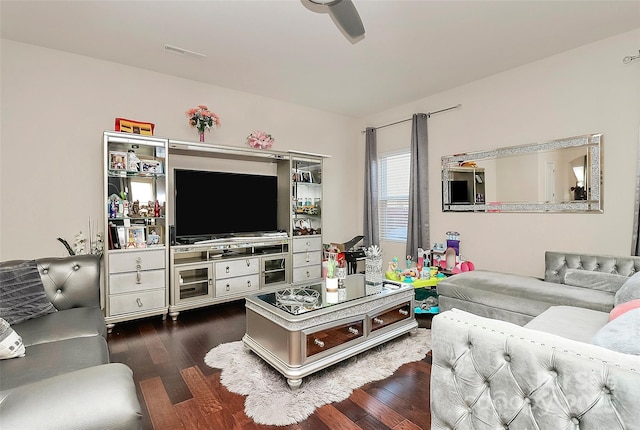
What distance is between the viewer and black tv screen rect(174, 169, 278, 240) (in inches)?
140

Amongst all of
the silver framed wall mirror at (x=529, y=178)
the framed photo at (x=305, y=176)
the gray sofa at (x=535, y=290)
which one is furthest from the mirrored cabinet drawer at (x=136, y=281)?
the silver framed wall mirror at (x=529, y=178)

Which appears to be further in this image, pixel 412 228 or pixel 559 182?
pixel 412 228

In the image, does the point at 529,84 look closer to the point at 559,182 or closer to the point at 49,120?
the point at 559,182

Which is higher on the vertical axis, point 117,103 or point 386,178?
point 117,103

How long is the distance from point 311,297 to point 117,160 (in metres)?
2.44

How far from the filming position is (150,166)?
3.35 meters

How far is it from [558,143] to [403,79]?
1830 mm

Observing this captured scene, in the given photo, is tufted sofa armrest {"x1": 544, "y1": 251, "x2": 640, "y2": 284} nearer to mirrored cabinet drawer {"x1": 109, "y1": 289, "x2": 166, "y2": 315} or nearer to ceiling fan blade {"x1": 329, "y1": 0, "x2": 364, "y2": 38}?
ceiling fan blade {"x1": 329, "y1": 0, "x2": 364, "y2": 38}

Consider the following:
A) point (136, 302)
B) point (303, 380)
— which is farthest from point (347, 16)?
point (136, 302)

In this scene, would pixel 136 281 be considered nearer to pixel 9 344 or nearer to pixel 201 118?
pixel 9 344

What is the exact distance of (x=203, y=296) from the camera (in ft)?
11.4

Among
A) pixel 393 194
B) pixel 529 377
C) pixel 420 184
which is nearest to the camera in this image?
pixel 529 377

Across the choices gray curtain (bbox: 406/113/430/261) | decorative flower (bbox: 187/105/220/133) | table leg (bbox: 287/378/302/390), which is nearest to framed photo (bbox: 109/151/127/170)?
decorative flower (bbox: 187/105/220/133)

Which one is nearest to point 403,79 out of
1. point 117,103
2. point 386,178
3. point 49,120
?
point 386,178
